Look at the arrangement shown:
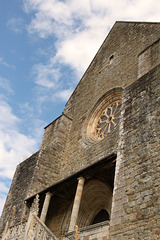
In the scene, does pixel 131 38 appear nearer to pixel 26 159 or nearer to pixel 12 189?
pixel 26 159

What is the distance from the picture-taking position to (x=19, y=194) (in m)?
10.5

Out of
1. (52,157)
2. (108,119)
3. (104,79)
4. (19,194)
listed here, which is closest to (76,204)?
(19,194)

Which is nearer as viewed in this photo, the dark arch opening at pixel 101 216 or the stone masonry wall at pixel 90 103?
the dark arch opening at pixel 101 216

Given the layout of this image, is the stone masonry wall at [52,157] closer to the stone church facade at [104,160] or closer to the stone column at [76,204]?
the stone church facade at [104,160]

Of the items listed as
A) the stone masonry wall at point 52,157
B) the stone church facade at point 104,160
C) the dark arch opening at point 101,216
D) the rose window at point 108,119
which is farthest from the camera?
the stone masonry wall at point 52,157

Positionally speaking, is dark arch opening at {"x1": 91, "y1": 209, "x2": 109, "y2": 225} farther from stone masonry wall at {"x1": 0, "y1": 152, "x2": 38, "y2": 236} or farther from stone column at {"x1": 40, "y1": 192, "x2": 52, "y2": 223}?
stone masonry wall at {"x1": 0, "y1": 152, "x2": 38, "y2": 236}

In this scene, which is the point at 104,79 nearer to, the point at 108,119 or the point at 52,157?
the point at 108,119

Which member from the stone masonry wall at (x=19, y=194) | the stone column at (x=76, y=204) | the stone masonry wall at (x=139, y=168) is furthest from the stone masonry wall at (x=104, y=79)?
the stone masonry wall at (x=139, y=168)

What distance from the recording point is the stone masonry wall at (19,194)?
9562mm

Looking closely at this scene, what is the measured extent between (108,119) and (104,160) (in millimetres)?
3746

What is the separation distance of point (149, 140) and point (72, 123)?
6.88 metres

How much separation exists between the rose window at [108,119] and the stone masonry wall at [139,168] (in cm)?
296

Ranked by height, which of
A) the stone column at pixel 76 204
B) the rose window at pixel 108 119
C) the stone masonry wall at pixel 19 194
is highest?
the rose window at pixel 108 119

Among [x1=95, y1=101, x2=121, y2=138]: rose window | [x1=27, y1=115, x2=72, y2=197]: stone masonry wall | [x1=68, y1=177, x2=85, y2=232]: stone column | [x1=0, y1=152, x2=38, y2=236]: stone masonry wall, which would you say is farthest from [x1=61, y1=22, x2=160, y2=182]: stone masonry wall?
[x1=68, y1=177, x2=85, y2=232]: stone column
